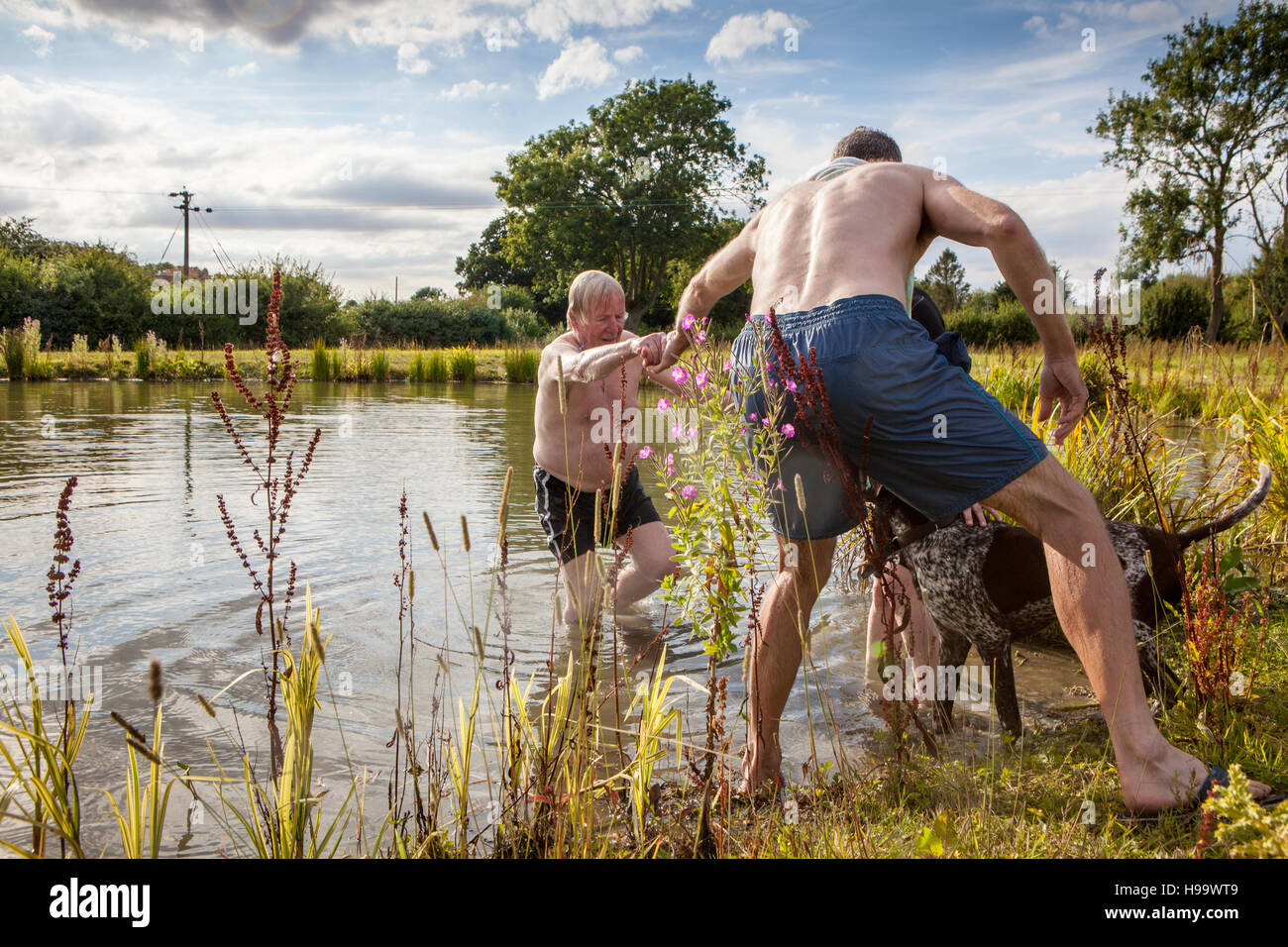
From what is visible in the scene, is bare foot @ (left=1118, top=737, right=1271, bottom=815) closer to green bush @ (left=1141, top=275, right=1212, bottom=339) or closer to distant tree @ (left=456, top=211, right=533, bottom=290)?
green bush @ (left=1141, top=275, right=1212, bottom=339)

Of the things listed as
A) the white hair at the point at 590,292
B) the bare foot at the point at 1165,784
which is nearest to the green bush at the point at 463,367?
the white hair at the point at 590,292

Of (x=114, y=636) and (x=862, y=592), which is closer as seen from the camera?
(x=114, y=636)

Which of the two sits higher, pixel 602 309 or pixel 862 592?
pixel 602 309

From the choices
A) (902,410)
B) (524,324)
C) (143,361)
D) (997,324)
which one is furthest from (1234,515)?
(524,324)

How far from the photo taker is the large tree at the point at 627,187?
46.4 meters

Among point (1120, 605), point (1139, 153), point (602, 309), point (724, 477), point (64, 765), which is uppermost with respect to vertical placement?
point (1139, 153)

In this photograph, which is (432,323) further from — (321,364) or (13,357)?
(13,357)

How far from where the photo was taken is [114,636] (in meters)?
4.52

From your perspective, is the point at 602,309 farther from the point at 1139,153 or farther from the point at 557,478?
the point at 1139,153

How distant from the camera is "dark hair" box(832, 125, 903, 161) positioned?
11.6ft

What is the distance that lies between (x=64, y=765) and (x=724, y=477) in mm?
1584

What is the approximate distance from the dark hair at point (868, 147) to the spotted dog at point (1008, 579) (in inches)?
53.0

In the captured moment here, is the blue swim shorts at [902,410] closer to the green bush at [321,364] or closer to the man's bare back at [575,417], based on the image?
the man's bare back at [575,417]
